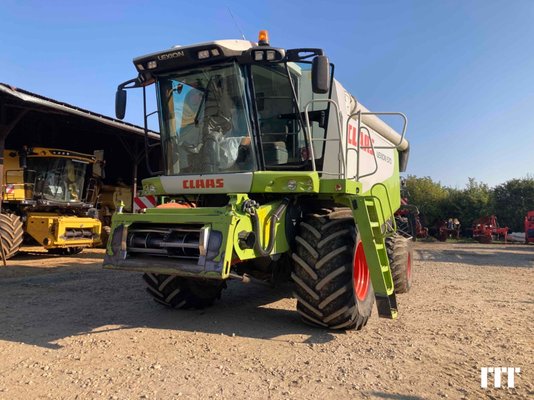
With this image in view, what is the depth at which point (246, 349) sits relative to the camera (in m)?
3.94

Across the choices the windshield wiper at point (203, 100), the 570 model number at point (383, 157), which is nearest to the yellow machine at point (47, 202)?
the windshield wiper at point (203, 100)

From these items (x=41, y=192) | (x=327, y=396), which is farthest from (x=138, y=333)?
(x=41, y=192)

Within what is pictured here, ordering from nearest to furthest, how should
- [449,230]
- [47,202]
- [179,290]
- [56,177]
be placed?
[179,290], [47,202], [56,177], [449,230]

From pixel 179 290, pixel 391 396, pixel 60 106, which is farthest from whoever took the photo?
pixel 60 106

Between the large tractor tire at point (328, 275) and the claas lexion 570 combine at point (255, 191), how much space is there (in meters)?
0.01

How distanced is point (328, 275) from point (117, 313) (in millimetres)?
2744

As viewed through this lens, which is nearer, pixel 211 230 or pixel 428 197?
pixel 211 230

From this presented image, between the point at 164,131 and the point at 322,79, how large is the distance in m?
2.16

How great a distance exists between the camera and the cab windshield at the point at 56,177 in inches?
476

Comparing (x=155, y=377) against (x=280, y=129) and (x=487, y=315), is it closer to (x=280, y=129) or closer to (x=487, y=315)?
(x=280, y=129)

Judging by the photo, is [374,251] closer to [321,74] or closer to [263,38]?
[321,74]

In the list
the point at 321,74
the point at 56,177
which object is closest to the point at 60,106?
the point at 56,177

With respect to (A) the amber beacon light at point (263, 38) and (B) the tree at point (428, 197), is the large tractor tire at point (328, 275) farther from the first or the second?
(B) the tree at point (428, 197)

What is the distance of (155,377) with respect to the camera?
325 centimetres
